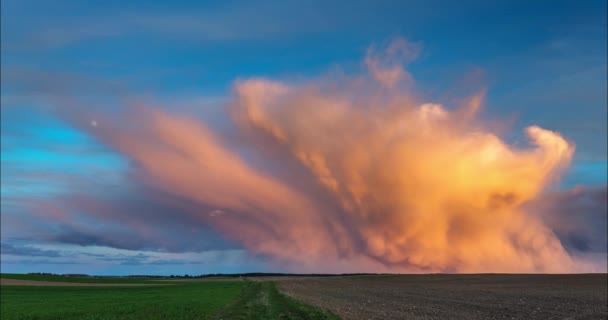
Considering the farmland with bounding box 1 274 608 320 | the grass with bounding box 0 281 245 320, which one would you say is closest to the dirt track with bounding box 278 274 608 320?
the farmland with bounding box 1 274 608 320

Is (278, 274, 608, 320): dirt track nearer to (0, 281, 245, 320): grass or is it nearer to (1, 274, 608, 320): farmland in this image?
(1, 274, 608, 320): farmland

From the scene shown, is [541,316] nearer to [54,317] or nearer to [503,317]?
[503,317]

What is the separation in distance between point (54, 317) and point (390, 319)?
1265 inches

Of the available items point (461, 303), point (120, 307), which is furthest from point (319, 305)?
point (120, 307)

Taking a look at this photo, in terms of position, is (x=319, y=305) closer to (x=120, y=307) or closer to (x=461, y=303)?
(x=461, y=303)

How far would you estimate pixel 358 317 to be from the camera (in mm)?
40406

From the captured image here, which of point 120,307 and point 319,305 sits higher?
point 319,305

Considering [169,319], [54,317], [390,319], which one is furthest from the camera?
[54,317]

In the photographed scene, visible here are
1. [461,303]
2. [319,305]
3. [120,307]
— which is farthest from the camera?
[461,303]

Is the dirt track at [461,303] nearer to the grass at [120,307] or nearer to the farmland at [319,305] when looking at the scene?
the farmland at [319,305]

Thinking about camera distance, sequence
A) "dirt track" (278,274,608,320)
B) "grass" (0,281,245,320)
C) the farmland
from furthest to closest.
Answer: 1. "grass" (0,281,245,320)
2. "dirt track" (278,274,608,320)
3. the farmland

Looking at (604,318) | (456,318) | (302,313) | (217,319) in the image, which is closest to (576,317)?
(604,318)

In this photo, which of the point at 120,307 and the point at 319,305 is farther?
the point at 120,307

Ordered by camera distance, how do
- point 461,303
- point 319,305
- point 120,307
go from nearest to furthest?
point 319,305
point 120,307
point 461,303
